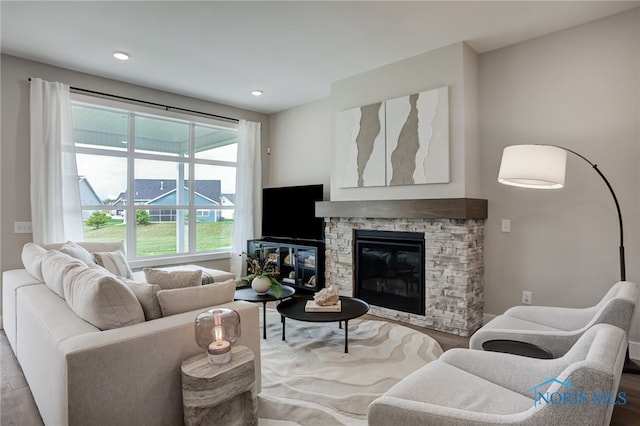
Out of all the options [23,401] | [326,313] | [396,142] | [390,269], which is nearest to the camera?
[23,401]

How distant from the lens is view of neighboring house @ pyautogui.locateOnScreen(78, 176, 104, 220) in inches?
164

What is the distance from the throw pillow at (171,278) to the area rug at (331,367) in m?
0.85

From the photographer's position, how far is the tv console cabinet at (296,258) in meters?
4.60

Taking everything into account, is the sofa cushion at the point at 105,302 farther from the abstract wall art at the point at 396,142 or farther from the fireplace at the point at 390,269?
the abstract wall art at the point at 396,142

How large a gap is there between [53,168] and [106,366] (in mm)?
3175

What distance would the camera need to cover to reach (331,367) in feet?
8.57

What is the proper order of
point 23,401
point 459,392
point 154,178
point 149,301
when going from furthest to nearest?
point 154,178
point 23,401
point 149,301
point 459,392

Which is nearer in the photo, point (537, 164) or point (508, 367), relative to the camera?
point (508, 367)

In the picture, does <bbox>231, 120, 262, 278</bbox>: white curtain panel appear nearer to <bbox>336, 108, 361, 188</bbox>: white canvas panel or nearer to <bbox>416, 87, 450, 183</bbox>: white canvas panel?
<bbox>336, 108, 361, 188</bbox>: white canvas panel

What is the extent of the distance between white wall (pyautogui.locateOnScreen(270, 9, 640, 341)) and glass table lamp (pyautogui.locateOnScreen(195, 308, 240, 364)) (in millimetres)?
2461

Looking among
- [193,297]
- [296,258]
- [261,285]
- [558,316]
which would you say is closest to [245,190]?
[296,258]

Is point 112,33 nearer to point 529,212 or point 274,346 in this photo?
point 274,346

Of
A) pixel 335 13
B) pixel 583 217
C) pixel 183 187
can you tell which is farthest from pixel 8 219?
pixel 583 217

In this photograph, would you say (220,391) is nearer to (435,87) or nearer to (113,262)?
(113,262)
